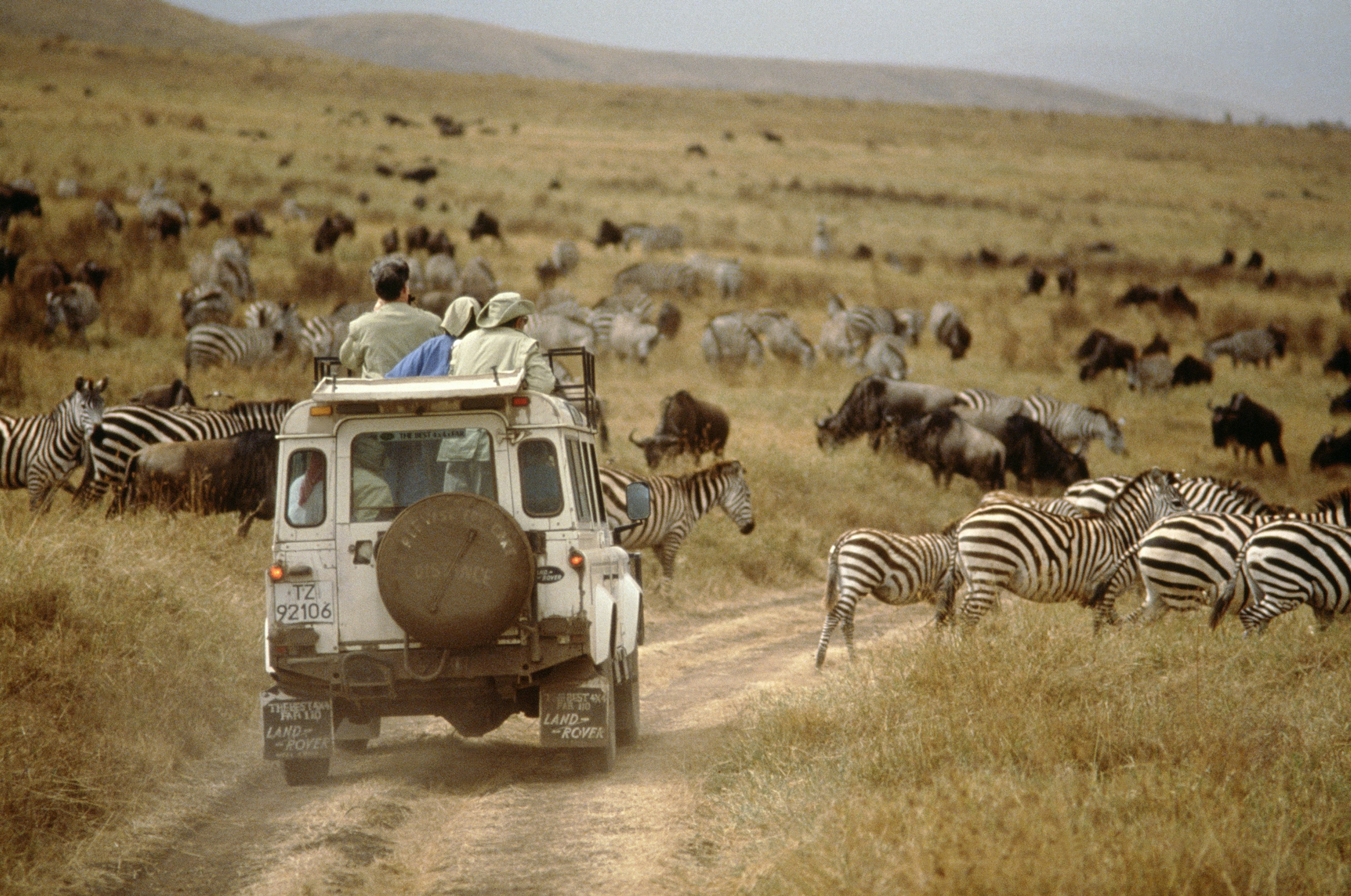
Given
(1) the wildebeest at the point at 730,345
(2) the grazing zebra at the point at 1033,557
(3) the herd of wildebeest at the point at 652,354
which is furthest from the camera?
(1) the wildebeest at the point at 730,345

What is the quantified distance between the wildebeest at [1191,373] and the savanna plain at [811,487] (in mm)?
326

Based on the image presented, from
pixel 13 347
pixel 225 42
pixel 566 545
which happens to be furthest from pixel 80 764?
pixel 225 42

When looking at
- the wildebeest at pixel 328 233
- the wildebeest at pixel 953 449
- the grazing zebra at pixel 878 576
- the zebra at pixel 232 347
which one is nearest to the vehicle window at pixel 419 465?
the grazing zebra at pixel 878 576

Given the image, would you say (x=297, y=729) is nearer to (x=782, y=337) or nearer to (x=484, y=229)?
(x=782, y=337)

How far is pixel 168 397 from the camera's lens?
14938 mm

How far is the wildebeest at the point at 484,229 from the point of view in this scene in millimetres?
35969

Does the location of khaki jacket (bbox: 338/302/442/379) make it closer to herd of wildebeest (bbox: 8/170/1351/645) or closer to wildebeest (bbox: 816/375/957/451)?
herd of wildebeest (bbox: 8/170/1351/645)

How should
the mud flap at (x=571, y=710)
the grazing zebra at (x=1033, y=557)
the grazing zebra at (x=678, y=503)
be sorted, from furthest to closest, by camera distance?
1. the grazing zebra at (x=678, y=503)
2. the grazing zebra at (x=1033, y=557)
3. the mud flap at (x=571, y=710)

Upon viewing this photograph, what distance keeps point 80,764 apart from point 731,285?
1110 inches

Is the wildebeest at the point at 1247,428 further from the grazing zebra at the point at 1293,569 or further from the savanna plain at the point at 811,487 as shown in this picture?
the grazing zebra at the point at 1293,569

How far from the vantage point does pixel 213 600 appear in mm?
9000

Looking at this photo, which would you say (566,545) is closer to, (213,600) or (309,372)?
(213,600)

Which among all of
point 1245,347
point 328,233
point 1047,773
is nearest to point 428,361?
point 1047,773

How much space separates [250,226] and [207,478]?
23.3 m
